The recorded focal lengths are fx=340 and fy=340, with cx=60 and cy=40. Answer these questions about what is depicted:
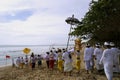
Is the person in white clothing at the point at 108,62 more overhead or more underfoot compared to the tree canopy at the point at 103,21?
more underfoot

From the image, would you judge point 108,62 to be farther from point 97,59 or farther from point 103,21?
point 103,21

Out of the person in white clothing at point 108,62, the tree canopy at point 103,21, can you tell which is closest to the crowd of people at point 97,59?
the person in white clothing at point 108,62

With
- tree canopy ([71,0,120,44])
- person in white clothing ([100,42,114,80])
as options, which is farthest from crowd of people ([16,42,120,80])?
tree canopy ([71,0,120,44])

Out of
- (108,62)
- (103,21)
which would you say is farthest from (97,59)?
(108,62)

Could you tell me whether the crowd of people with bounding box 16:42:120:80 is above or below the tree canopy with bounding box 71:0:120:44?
below

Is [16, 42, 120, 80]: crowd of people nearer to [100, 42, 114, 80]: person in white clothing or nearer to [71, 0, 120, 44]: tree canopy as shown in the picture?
[100, 42, 114, 80]: person in white clothing

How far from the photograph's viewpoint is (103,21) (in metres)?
22.8

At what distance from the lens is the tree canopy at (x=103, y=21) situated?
74.7 ft

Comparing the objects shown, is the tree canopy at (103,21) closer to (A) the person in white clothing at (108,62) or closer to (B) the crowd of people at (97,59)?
(B) the crowd of people at (97,59)

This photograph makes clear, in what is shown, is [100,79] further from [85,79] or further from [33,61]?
[33,61]

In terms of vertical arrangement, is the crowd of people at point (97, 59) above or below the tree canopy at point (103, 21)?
below

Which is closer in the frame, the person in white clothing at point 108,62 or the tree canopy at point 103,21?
the person in white clothing at point 108,62

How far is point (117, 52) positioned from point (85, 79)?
2.66 meters

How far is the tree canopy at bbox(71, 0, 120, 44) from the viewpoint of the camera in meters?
22.8
